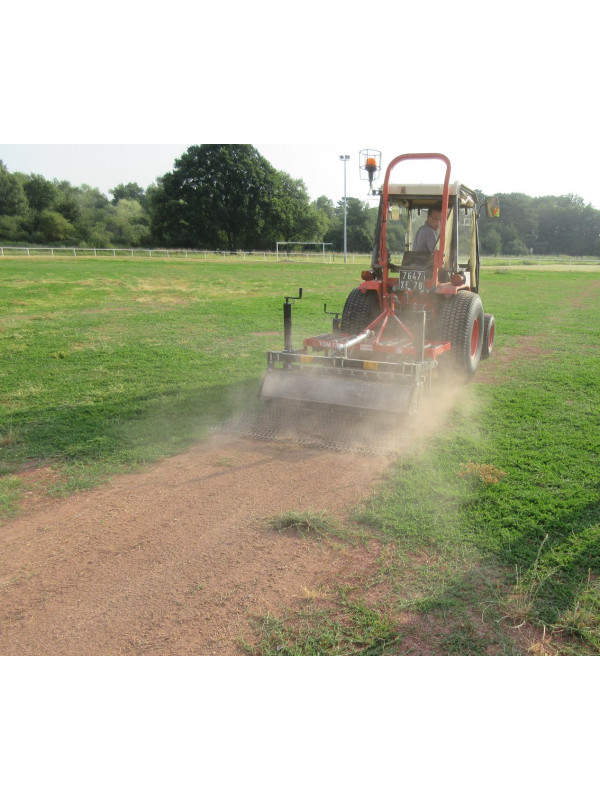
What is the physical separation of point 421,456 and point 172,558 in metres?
2.66

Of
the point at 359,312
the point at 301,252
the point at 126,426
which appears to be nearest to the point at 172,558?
the point at 126,426

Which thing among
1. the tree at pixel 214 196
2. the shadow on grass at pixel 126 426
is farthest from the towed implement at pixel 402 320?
the tree at pixel 214 196

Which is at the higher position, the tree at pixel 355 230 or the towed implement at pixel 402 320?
the tree at pixel 355 230

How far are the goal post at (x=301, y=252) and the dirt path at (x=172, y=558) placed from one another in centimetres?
4165

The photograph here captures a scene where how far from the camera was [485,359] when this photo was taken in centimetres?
986

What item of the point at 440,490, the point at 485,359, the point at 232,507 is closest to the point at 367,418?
the point at 440,490

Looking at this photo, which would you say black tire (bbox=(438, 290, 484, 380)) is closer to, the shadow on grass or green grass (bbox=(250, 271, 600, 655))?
green grass (bbox=(250, 271, 600, 655))

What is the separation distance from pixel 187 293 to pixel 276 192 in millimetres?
33580

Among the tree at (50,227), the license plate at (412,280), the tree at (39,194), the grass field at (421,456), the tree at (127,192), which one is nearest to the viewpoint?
the grass field at (421,456)

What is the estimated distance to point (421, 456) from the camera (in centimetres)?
551

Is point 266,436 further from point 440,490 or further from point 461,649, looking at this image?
point 461,649

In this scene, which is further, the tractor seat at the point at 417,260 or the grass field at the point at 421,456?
the tractor seat at the point at 417,260

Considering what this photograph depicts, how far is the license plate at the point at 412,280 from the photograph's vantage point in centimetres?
745

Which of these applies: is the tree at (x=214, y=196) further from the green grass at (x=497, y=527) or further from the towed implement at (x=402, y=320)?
the green grass at (x=497, y=527)
